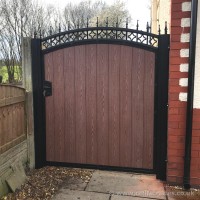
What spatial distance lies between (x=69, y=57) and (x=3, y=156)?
1.78 m

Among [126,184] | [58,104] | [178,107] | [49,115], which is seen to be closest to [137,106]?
[178,107]

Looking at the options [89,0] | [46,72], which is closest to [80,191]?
[46,72]

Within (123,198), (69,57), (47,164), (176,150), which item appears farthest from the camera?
(47,164)

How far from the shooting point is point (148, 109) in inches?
162

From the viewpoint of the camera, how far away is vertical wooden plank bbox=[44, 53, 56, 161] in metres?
4.36

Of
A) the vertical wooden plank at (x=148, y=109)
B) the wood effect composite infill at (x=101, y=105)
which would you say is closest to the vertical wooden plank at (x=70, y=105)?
the wood effect composite infill at (x=101, y=105)

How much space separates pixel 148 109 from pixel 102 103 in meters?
0.72

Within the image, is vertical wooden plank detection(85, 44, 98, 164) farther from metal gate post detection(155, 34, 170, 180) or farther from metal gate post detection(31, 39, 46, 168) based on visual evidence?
metal gate post detection(155, 34, 170, 180)

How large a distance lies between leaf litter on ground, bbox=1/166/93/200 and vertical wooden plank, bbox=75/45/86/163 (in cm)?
28

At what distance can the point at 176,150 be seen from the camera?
150 inches

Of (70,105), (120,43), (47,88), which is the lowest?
(70,105)

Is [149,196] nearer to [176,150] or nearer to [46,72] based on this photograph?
[176,150]

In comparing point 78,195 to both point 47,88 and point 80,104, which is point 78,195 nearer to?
point 80,104

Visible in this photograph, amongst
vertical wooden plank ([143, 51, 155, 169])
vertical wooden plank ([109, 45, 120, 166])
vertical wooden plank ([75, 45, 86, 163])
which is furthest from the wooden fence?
vertical wooden plank ([143, 51, 155, 169])
